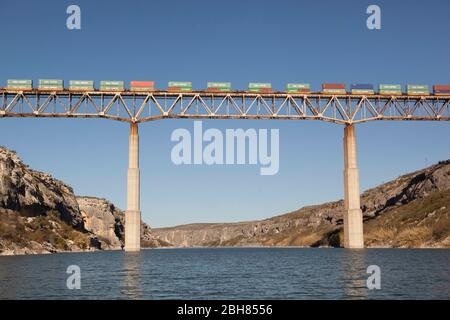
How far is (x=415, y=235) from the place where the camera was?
149375 millimetres

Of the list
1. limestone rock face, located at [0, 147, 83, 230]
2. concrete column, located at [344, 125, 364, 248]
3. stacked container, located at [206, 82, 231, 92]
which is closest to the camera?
stacked container, located at [206, 82, 231, 92]

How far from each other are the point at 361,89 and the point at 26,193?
314 feet

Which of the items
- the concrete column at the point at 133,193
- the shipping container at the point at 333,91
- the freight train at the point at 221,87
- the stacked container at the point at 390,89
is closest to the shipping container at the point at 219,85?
the freight train at the point at 221,87

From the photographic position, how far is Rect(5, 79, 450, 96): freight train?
10881 cm

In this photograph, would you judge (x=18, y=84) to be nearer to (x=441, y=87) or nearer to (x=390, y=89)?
(x=390, y=89)

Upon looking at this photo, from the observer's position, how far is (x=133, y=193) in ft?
338

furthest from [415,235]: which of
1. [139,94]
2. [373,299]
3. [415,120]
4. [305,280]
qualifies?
[373,299]

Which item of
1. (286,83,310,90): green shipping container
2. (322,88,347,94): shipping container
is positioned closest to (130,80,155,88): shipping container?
(286,83,310,90): green shipping container

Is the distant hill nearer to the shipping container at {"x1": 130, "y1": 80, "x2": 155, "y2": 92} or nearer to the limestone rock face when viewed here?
the limestone rock face

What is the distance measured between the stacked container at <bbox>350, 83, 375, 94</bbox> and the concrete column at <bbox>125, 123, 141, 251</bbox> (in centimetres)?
4600

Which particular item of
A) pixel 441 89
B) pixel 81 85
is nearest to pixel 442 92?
pixel 441 89


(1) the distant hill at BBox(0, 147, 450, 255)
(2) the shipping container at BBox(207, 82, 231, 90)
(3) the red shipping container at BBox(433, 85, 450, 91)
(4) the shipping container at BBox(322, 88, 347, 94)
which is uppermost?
(3) the red shipping container at BBox(433, 85, 450, 91)

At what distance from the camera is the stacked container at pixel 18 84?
109 metres
